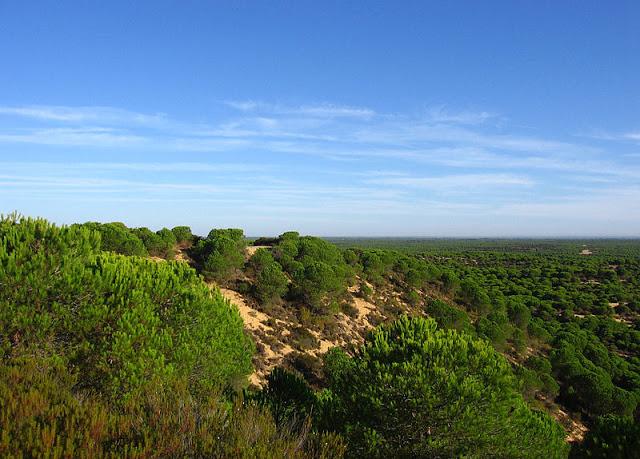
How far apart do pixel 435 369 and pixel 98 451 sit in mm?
7533

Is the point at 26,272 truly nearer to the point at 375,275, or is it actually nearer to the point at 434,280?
the point at 375,275

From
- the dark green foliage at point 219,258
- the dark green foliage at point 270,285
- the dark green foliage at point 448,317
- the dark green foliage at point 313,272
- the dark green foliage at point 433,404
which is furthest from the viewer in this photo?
Answer: the dark green foliage at point 448,317

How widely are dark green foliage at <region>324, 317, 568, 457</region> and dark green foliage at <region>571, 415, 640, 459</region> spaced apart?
161 cm

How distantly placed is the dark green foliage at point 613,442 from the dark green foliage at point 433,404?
5.27ft

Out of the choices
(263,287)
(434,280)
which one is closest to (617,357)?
(434,280)

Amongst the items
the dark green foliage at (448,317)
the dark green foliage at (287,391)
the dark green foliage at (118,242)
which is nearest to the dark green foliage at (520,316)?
the dark green foliage at (448,317)

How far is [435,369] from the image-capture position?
1008 centimetres

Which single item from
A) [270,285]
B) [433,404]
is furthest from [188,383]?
[270,285]

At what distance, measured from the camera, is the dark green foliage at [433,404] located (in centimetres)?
988

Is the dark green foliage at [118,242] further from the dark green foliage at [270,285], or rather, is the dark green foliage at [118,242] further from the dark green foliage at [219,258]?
the dark green foliage at [270,285]

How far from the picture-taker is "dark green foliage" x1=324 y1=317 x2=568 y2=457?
9875 mm

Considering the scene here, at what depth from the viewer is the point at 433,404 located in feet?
32.6

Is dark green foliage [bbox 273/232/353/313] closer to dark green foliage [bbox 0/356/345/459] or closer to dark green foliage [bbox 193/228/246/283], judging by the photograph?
dark green foliage [bbox 193/228/246/283]

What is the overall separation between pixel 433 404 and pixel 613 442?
3648mm
